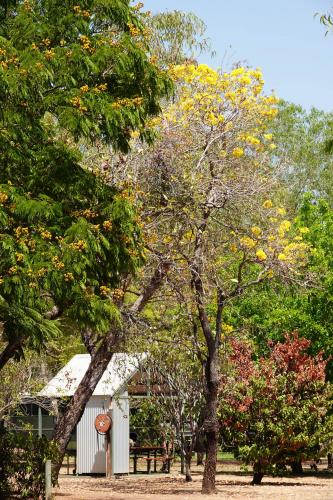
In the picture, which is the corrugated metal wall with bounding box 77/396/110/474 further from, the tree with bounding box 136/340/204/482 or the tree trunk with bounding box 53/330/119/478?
the tree trunk with bounding box 53/330/119/478

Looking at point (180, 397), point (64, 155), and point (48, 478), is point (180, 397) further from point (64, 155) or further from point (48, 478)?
point (64, 155)

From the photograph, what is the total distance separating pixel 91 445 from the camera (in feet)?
95.8

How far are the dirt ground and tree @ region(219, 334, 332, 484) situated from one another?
2.60 ft

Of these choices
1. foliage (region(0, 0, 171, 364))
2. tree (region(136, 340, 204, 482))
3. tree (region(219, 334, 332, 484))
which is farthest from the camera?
tree (region(136, 340, 204, 482))

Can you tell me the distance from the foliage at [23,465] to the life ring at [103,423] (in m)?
10.5

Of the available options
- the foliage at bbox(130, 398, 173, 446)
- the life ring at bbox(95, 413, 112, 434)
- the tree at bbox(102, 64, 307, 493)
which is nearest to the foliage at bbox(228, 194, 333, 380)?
the foliage at bbox(130, 398, 173, 446)

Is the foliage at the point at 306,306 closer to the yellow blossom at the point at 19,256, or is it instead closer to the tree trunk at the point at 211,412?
the tree trunk at the point at 211,412

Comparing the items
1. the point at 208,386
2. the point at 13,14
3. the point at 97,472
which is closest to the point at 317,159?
the point at 97,472

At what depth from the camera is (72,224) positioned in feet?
44.8

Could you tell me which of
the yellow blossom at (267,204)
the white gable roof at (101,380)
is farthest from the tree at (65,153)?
the white gable roof at (101,380)

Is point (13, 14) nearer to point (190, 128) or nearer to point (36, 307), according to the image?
point (36, 307)

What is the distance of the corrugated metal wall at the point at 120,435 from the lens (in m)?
28.8

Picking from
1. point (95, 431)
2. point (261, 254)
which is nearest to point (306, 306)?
point (95, 431)

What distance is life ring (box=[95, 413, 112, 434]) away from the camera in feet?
93.9
